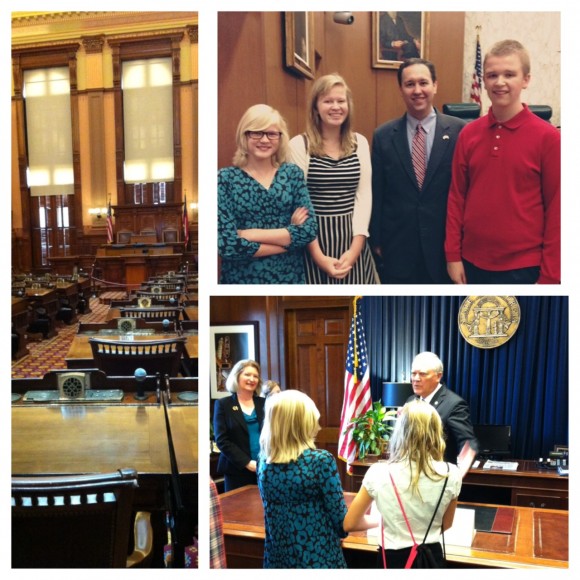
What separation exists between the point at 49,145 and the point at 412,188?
369 cm

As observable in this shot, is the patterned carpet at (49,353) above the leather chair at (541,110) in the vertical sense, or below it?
below

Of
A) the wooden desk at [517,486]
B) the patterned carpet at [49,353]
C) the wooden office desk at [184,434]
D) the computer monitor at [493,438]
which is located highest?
the wooden office desk at [184,434]

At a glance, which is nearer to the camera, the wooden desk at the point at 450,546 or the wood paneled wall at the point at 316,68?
the wooden desk at the point at 450,546

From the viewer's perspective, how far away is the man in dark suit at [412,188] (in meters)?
2.10

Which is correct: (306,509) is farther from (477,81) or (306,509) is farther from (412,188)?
(477,81)

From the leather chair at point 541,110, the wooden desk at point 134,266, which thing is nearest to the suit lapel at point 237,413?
the leather chair at point 541,110

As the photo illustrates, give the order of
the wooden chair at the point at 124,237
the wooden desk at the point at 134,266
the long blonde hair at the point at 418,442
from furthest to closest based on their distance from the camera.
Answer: the wooden desk at the point at 134,266 → the wooden chair at the point at 124,237 → the long blonde hair at the point at 418,442

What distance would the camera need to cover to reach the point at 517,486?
3.23 meters

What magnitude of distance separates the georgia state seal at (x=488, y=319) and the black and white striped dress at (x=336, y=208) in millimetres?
799

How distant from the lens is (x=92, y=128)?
4695mm

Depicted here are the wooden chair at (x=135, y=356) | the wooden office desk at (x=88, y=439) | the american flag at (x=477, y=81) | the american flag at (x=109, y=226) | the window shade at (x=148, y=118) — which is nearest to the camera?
the wooden office desk at (x=88, y=439)

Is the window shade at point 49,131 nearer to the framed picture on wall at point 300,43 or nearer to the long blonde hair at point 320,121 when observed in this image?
the framed picture on wall at point 300,43

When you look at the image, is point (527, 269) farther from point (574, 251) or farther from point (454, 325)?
point (454, 325)

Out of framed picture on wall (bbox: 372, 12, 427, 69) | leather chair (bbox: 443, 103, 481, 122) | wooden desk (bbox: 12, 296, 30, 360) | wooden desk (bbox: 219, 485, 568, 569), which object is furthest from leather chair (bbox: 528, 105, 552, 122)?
wooden desk (bbox: 12, 296, 30, 360)
